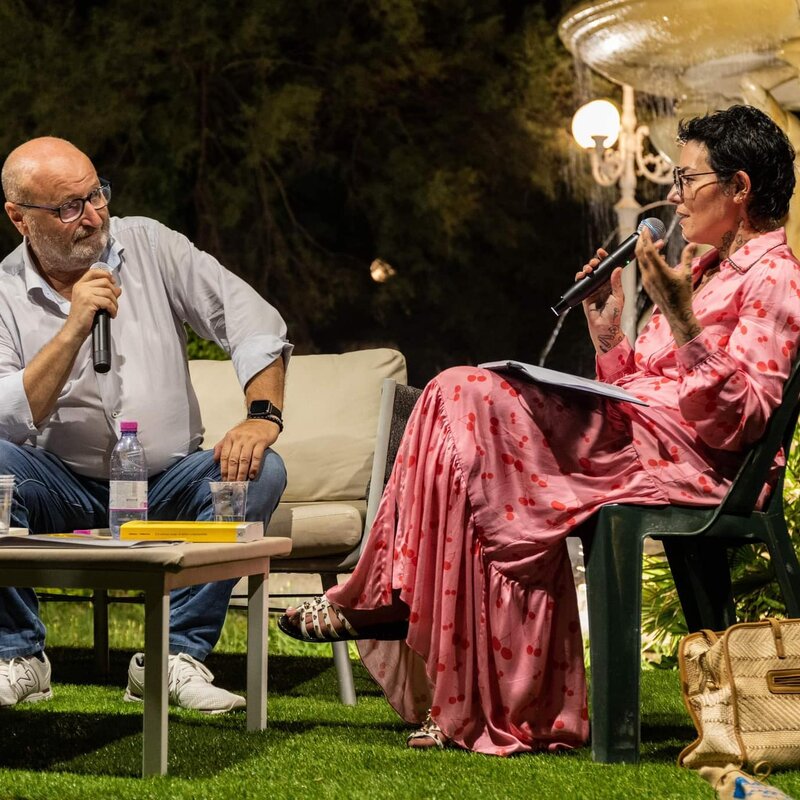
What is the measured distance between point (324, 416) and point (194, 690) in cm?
115

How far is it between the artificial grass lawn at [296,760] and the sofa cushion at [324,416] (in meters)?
0.62

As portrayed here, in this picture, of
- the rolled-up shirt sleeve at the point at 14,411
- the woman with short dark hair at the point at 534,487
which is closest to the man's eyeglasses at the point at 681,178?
the woman with short dark hair at the point at 534,487

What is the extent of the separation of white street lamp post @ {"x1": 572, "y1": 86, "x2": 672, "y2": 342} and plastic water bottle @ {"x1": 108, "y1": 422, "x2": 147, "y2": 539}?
415 centimetres

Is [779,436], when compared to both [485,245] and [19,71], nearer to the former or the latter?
[485,245]

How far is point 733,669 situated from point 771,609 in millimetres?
1487

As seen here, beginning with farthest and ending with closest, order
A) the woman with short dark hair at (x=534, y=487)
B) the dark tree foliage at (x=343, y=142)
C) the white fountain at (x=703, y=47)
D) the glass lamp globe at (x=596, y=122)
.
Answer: the dark tree foliage at (x=343, y=142)
the glass lamp globe at (x=596, y=122)
the white fountain at (x=703, y=47)
the woman with short dark hair at (x=534, y=487)

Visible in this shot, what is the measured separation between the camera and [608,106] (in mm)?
6562

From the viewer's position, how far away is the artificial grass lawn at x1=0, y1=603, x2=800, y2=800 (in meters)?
1.81

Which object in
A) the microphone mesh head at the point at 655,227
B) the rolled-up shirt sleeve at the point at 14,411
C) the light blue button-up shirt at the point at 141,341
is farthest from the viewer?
the light blue button-up shirt at the point at 141,341

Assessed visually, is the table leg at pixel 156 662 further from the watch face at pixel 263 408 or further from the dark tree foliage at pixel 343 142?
the dark tree foliage at pixel 343 142

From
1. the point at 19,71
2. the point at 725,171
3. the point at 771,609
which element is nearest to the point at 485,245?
the point at 19,71

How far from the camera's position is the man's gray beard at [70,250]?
289 centimetres

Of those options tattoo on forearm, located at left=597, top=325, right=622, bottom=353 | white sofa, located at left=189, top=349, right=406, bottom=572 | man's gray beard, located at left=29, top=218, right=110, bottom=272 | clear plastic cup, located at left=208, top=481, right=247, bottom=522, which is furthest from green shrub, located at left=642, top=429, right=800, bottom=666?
man's gray beard, located at left=29, top=218, right=110, bottom=272

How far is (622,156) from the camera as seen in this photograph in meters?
7.16
